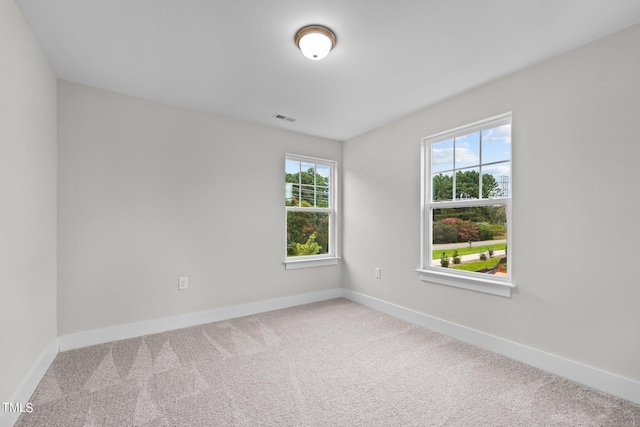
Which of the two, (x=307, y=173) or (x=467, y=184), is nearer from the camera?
(x=467, y=184)

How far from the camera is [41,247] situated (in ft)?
6.89

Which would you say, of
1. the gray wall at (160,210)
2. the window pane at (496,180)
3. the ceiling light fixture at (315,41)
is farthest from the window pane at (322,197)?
the ceiling light fixture at (315,41)

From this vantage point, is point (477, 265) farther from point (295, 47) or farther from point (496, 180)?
point (295, 47)

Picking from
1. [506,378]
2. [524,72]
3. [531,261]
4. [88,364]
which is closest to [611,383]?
[506,378]

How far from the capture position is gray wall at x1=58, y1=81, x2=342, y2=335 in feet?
8.45

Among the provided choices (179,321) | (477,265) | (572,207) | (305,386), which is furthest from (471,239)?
(179,321)

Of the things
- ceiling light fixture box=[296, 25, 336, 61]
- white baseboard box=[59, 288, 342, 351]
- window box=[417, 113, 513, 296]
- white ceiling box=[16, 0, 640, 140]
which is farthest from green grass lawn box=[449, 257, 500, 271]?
ceiling light fixture box=[296, 25, 336, 61]

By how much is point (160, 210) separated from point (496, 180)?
326 cm

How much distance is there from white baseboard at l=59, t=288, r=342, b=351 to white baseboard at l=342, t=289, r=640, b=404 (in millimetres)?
1297

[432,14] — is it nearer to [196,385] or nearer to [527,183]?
[527,183]

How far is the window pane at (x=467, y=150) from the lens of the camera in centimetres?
278

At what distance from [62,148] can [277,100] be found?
1.95 m

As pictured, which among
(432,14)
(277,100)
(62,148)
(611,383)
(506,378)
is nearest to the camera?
(432,14)

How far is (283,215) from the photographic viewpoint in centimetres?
379
